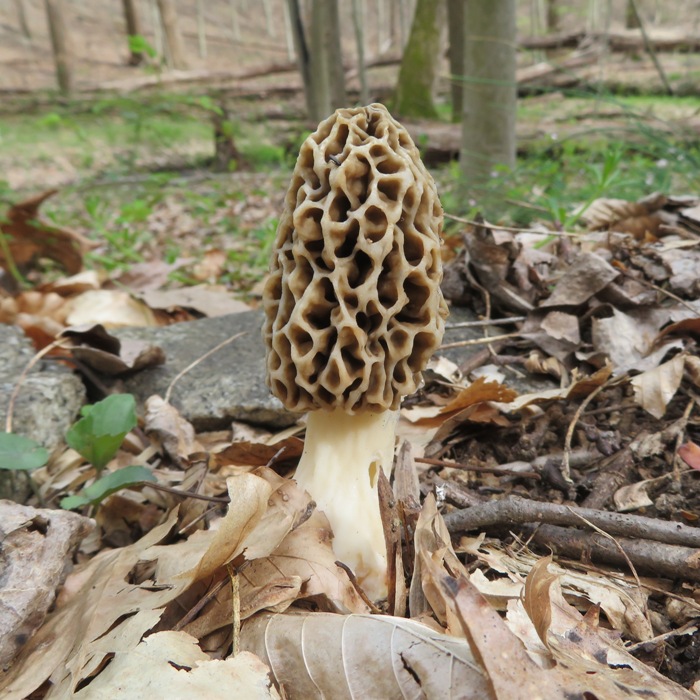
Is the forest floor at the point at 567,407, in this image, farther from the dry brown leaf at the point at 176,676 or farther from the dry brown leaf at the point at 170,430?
the dry brown leaf at the point at 176,676

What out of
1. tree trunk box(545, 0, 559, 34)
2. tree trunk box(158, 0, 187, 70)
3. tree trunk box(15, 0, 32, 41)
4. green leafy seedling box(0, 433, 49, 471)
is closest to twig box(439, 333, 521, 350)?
green leafy seedling box(0, 433, 49, 471)

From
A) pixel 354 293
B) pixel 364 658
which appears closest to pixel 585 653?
pixel 364 658

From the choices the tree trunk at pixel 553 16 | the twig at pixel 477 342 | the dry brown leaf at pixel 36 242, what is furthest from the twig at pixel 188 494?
the tree trunk at pixel 553 16

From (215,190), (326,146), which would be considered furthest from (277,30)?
(326,146)

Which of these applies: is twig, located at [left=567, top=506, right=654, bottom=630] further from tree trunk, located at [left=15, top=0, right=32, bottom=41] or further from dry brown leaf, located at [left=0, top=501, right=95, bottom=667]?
tree trunk, located at [left=15, top=0, right=32, bottom=41]

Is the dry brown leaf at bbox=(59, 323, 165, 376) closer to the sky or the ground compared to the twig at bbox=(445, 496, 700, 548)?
closer to the sky

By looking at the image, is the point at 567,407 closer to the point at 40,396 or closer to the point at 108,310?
the point at 40,396
